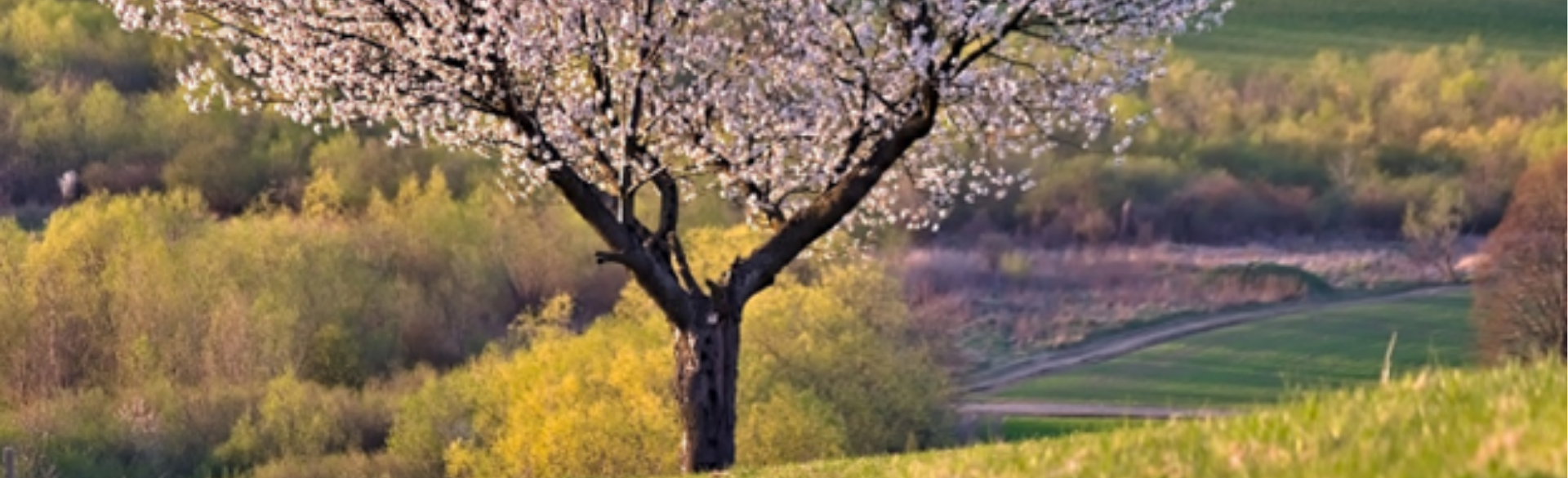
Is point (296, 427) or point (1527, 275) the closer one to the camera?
point (1527, 275)

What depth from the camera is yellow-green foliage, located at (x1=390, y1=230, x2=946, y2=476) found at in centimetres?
5484

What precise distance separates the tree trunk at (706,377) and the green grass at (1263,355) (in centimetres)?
4971

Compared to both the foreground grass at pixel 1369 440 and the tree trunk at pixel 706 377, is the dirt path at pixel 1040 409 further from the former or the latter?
the foreground grass at pixel 1369 440

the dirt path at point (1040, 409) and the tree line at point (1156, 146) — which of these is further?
the tree line at point (1156, 146)

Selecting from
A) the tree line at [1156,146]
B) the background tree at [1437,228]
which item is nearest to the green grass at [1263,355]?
the tree line at [1156,146]

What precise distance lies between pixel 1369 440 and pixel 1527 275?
56.5 metres

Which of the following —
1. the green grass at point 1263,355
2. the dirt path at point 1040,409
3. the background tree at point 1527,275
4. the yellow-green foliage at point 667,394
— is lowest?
the dirt path at point 1040,409

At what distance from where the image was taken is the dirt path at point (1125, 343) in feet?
264

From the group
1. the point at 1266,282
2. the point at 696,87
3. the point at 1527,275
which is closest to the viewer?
the point at 696,87

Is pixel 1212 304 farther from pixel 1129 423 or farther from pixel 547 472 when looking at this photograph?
pixel 1129 423

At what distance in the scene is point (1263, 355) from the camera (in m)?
80.8

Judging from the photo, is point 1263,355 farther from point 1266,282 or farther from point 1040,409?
point 1266,282

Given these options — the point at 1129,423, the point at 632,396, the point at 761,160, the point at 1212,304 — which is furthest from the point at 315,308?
the point at 1129,423

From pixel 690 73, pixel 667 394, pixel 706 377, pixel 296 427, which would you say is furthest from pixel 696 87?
pixel 296 427
